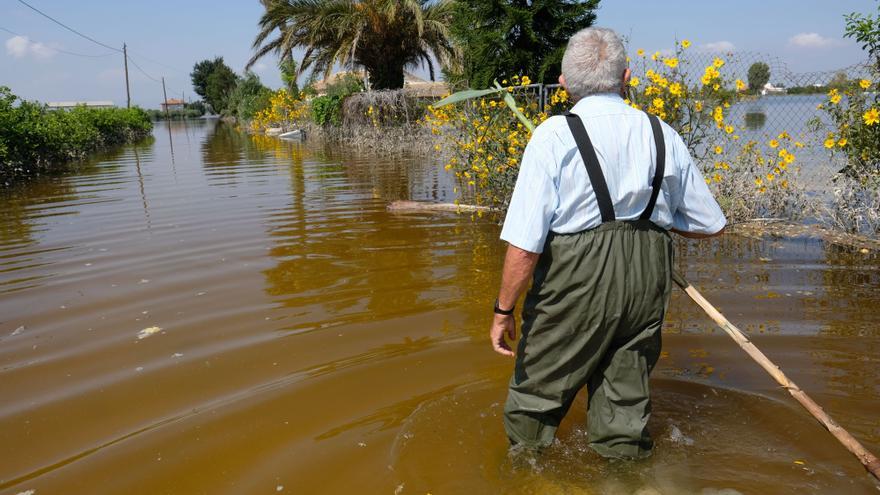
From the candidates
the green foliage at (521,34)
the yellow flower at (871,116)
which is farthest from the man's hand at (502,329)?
the green foliage at (521,34)

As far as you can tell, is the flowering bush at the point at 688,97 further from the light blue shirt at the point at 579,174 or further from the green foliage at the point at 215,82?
the green foliage at the point at 215,82

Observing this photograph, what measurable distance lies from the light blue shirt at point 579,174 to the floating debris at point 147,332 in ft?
10.3

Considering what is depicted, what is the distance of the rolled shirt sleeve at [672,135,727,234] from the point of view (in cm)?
226

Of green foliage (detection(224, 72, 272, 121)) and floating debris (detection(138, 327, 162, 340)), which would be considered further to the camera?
green foliage (detection(224, 72, 272, 121))

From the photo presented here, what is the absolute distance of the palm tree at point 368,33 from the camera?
63.5ft

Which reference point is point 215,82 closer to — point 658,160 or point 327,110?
point 327,110

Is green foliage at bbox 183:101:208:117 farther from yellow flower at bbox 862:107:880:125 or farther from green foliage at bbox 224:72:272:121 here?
yellow flower at bbox 862:107:880:125

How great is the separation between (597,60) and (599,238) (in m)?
0.62

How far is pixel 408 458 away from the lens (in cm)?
279

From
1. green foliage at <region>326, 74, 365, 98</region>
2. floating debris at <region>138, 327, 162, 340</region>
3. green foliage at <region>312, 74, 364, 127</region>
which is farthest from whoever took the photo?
green foliage at <region>326, 74, 365, 98</region>

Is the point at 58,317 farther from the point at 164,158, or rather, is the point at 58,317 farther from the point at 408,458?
the point at 164,158

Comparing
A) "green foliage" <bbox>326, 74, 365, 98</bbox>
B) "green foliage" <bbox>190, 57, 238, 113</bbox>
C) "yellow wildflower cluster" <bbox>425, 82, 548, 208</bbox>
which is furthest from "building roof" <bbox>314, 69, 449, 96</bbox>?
"green foliage" <bbox>190, 57, 238, 113</bbox>

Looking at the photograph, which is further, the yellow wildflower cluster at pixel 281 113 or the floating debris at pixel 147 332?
the yellow wildflower cluster at pixel 281 113

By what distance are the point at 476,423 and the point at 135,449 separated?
163 cm
